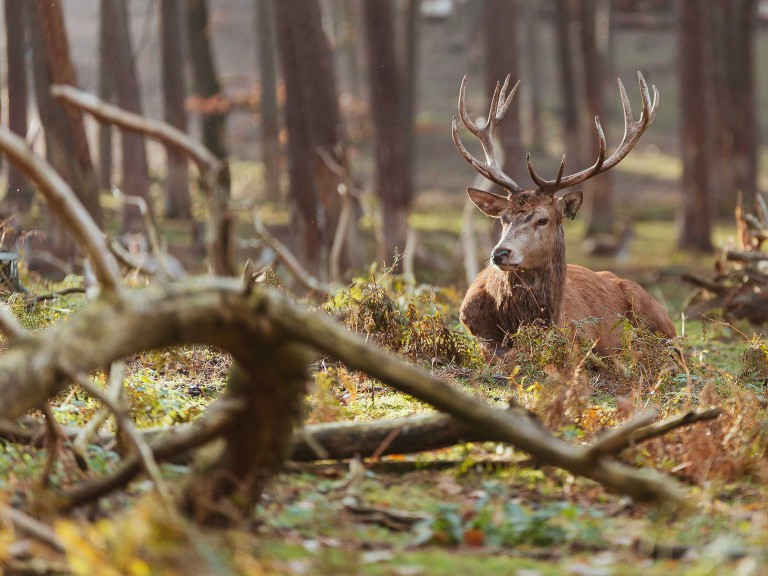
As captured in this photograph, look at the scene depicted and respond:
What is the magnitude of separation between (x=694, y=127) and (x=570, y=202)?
1322 cm

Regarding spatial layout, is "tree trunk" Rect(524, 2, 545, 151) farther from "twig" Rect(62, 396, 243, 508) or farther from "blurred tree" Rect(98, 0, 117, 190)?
"twig" Rect(62, 396, 243, 508)

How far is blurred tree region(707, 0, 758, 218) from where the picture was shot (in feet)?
82.3

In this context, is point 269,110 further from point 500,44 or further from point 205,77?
point 500,44

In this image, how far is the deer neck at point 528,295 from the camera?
8.70 metres

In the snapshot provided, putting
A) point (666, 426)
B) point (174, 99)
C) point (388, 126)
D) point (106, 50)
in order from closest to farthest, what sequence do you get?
point (666, 426)
point (388, 126)
point (106, 50)
point (174, 99)

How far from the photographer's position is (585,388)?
6395mm

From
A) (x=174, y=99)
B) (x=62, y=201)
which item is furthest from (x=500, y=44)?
(x=62, y=201)

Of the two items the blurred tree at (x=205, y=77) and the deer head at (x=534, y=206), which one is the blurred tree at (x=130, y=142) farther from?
the deer head at (x=534, y=206)

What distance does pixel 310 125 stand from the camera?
14617mm

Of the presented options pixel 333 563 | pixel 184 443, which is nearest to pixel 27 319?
pixel 184 443

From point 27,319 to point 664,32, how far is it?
47732 millimetres

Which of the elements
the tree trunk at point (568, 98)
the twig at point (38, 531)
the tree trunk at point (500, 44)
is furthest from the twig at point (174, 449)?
the tree trunk at point (568, 98)

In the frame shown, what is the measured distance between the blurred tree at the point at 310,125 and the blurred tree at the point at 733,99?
42.6ft

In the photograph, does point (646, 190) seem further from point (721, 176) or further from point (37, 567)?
point (37, 567)
